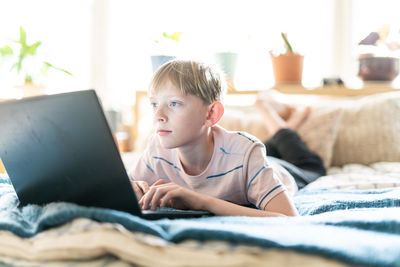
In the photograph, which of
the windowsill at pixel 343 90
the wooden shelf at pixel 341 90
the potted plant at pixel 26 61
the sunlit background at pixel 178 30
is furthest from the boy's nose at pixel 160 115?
the potted plant at pixel 26 61

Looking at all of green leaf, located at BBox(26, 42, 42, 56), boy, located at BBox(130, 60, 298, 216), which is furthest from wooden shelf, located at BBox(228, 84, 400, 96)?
green leaf, located at BBox(26, 42, 42, 56)

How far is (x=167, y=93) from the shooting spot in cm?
101

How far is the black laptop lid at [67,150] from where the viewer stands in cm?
67

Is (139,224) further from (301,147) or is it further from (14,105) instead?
(301,147)

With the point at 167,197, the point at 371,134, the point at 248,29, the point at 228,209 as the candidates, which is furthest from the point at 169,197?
the point at 248,29

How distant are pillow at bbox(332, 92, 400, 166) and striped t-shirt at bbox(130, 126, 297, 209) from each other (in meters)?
1.08

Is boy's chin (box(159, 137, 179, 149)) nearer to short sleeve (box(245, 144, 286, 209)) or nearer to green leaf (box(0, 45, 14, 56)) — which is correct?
short sleeve (box(245, 144, 286, 209))

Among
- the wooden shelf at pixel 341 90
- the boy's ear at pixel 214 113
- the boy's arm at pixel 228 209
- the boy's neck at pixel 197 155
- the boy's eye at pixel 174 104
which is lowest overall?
the wooden shelf at pixel 341 90

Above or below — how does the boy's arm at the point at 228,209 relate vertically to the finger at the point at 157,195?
below

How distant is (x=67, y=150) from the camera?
0.73 meters

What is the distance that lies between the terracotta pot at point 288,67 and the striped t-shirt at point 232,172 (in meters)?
1.60

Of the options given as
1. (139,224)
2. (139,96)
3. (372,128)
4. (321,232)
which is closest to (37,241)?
(139,224)

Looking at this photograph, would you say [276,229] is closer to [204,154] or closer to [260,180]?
[260,180]

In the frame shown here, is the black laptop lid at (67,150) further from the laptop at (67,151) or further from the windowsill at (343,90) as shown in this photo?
the windowsill at (343,90)
